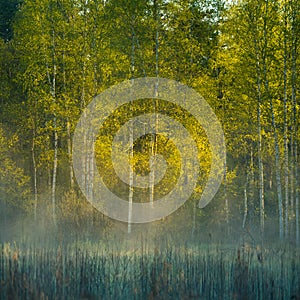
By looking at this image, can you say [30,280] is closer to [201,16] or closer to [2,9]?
[201,16]

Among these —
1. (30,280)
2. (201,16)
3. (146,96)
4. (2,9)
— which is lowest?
(30,280)

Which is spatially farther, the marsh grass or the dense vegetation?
the dense vegetation

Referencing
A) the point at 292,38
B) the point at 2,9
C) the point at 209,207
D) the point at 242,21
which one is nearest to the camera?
the point at 292,38

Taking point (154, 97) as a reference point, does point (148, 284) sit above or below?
below

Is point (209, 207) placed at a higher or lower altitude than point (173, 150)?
lower

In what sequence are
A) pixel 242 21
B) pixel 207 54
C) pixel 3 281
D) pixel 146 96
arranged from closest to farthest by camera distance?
1. pixel 3 281
2. pixel 242 21
3. pixel 146 96
4. pixel 207 54

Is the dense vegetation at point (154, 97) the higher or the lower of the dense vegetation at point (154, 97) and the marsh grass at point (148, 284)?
the higher

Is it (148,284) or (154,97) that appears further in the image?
(154,97)

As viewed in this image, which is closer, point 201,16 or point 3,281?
point 3,281

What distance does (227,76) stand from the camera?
21859 mm

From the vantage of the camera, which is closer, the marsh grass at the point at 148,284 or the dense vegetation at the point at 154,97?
the marsh grass at the point at 148,284

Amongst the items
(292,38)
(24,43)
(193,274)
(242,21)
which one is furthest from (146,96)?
(193,274)

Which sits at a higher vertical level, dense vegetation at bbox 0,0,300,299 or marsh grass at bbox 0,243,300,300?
dense vegetation at bbox 0,0,300,299

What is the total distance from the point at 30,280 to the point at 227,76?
1562cm
